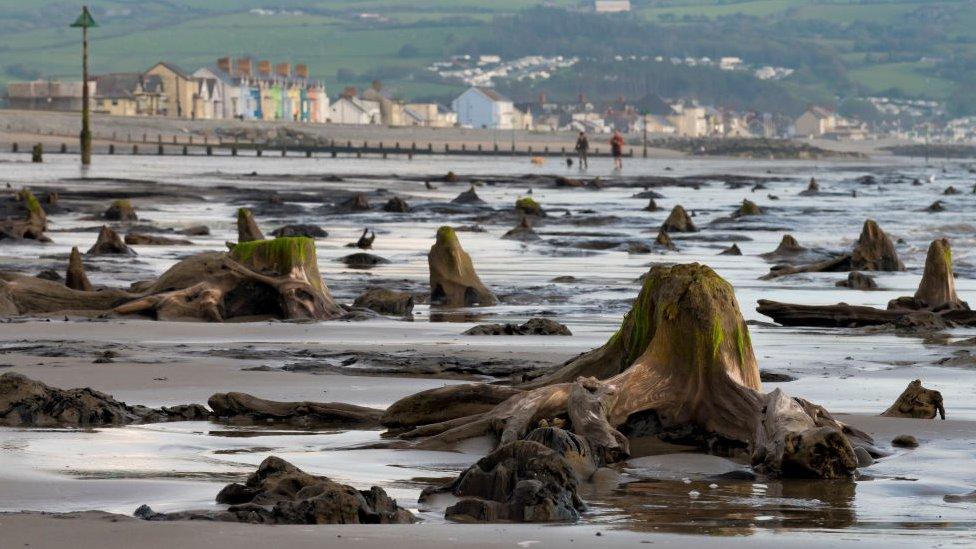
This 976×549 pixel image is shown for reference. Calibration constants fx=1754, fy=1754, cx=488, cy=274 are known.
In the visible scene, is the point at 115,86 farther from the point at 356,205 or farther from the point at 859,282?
the point at 859,282

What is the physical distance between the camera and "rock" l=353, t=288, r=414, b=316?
51.5 feet

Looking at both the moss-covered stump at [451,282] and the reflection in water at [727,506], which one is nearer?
the reflection in water at [727,506]

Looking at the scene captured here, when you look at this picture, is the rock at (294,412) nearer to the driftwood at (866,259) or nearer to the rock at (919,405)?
the rock at (919,405)

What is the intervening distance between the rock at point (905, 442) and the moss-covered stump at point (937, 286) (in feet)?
19.8

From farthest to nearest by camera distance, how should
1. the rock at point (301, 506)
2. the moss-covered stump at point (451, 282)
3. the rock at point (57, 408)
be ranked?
the moss-covered stump at point (451, 282)
the rock at point (57, 408)
the rock at point (301, 506)

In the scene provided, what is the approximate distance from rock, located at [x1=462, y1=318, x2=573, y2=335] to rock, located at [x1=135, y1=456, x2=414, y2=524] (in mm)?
6993

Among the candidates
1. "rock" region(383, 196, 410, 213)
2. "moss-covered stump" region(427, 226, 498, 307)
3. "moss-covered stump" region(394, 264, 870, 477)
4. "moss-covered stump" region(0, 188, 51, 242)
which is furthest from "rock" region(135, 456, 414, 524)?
"rock" region(383, 196, 410, 213)

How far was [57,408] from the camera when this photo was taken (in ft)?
29.0

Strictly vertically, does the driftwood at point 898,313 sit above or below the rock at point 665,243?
above

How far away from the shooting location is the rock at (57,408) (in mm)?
8734

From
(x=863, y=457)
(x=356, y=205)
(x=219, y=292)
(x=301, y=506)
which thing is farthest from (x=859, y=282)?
(x=356, y=205)

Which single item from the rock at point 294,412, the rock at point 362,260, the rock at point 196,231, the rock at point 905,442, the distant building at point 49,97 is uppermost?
the distant building at point 49,97

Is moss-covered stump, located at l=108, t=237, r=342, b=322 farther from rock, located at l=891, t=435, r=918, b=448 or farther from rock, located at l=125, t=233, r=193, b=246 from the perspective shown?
rock, located at l=125, t=233, r=193, b=246

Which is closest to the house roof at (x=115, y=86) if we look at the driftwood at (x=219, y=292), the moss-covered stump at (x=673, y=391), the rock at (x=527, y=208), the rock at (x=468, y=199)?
the rock at (x=468, y=199)
